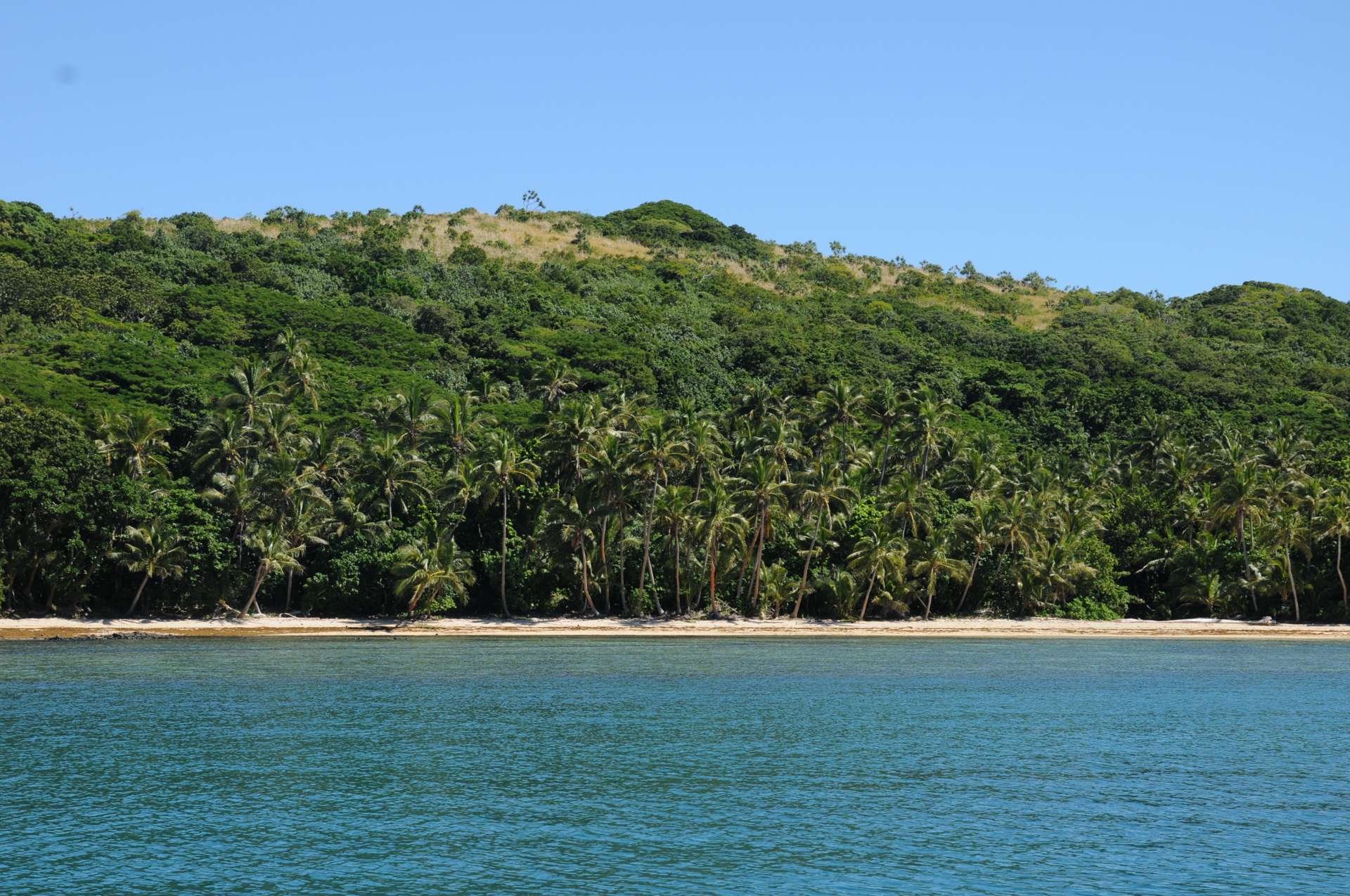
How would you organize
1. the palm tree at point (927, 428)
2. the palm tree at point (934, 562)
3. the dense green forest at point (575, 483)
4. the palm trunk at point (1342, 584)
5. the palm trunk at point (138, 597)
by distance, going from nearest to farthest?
the palm trunk at point (138, 597) < the dense green forest at point (575, 483) < the palm trunk at point (1342, 584) < the palm tree at point (934, 562) < the palm tree at point (927, 428)

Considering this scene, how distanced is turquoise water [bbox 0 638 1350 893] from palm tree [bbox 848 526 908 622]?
1877 centimetres

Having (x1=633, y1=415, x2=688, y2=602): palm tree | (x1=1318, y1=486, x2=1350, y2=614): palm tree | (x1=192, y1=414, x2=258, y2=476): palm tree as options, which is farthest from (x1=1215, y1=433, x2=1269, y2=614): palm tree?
(x1=192, y1=414, x2=258, y2=476): palm tree

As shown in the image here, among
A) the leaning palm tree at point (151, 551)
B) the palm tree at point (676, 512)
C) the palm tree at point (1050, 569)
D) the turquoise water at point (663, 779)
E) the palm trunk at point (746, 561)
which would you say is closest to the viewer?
the turquoise water at point (663, 779)

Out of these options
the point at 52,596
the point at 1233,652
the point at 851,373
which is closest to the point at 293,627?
the point at 52,596

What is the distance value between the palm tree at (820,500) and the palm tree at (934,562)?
18.7 feet

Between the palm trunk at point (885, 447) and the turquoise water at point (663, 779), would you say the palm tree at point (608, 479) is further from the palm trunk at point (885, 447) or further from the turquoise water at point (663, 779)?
the palm trunk at point (885, 447)

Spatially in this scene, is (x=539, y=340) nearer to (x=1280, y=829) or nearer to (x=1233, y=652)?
(x=1233, y=652)

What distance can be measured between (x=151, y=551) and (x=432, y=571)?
1541cm

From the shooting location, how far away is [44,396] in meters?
87.4

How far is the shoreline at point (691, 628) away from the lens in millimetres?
72875

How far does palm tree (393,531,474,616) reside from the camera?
74250 millimetres

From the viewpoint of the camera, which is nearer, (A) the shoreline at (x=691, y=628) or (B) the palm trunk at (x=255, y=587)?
(A) the shoreline at (x=691, y=628)

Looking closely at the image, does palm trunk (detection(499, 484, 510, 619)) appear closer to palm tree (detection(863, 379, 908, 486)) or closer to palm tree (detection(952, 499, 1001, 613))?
palm tree (detection(863, 379, 908, 486))

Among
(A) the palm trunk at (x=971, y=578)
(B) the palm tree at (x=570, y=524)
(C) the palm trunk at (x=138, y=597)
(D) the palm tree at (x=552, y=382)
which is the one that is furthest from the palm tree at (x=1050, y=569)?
(C) the palm trunk at (x=138, y=597)
